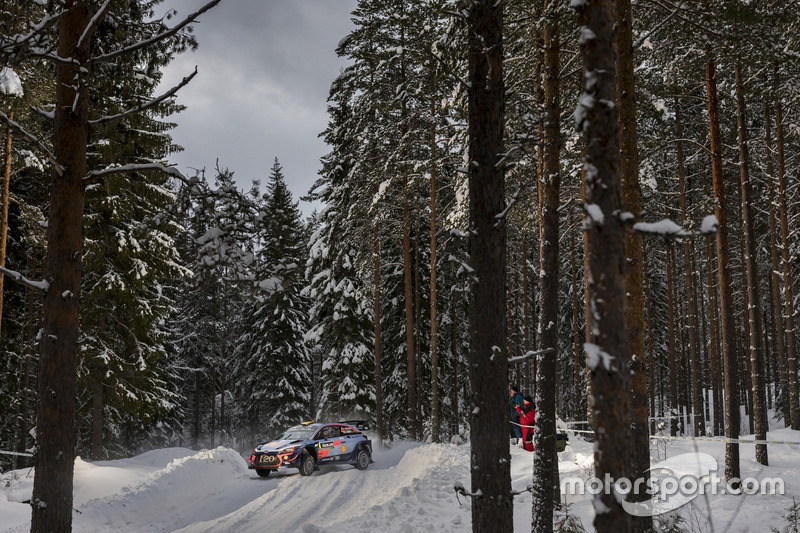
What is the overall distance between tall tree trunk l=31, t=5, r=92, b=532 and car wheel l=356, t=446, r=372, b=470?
12136 mm

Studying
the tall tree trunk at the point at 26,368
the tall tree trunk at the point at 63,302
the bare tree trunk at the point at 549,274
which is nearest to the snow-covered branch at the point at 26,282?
→ the tall tree trunk at the point at 63,302

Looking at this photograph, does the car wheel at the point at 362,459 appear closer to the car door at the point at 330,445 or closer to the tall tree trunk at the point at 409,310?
the car door at the point at 330,445

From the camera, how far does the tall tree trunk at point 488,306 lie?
18.9ft

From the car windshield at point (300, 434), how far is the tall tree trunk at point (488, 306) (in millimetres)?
12260

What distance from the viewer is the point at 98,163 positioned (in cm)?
1820

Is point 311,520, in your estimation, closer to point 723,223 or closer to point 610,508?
point 610,508

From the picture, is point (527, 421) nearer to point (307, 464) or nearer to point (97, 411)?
point (307, 464)

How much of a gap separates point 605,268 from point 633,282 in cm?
411

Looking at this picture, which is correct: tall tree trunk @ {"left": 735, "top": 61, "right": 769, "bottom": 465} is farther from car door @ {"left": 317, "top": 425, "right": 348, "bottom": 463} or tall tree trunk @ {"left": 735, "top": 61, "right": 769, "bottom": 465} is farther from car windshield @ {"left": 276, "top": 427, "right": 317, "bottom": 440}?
car windshield @ {"left": 276, "top": 427, "right": 317, "bottom": 440}

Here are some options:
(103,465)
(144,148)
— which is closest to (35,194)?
(144,148)

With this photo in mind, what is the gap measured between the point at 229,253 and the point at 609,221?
463cm

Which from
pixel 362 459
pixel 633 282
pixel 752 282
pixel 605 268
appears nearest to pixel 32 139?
pixel 605 268

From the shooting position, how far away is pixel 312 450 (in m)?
16.9

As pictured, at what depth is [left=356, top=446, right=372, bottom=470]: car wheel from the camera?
18.1 m
